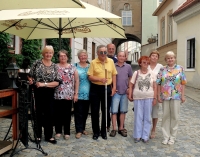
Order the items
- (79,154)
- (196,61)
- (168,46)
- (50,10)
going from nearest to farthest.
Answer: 1. (50,10)
2. (79,154)
3. (196,61)
4. (168,46)

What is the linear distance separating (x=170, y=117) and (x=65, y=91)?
195cm

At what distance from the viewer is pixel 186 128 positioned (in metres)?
6.25

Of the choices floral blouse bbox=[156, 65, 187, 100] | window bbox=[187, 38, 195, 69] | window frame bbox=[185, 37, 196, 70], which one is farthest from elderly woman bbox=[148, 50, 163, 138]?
window bbox=[187, 38, 195, 69]

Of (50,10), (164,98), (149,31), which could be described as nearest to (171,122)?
(164,98)

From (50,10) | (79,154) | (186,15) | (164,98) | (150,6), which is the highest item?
(150,6)

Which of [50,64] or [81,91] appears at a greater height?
[50,64]

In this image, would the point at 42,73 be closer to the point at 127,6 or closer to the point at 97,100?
the point at 97,100

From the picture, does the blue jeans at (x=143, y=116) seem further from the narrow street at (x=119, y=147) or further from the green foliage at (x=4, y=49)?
the green foliage at (x=4, y=49)

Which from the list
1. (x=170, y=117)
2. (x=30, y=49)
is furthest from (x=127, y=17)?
(x=170, y=117)

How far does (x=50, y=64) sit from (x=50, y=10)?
1.16m

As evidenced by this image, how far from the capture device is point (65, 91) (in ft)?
16.9

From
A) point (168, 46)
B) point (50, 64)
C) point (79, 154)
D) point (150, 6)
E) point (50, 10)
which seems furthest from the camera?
point (150, 6)

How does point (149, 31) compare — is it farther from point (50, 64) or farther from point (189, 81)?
point (50, 64)

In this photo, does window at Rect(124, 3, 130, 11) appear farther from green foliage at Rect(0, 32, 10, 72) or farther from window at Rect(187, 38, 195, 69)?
green foliage at Rect(0, 32, 10, 72)
